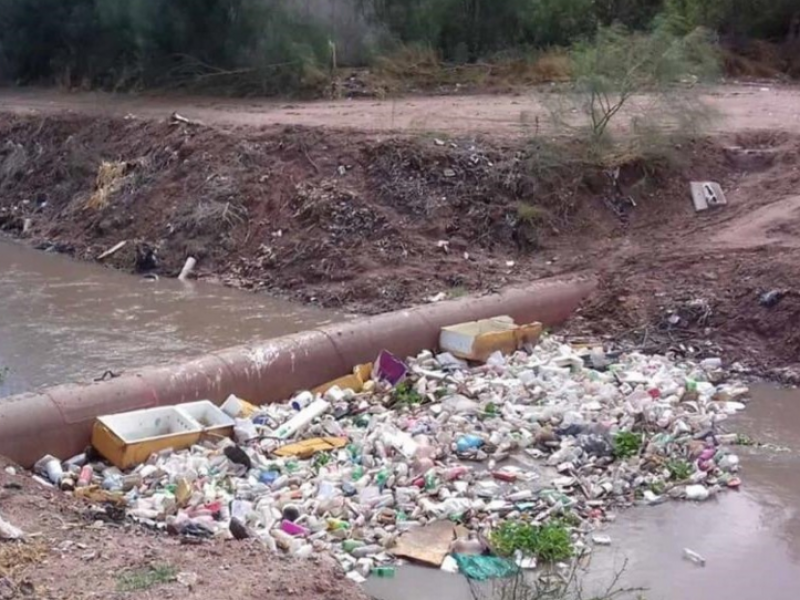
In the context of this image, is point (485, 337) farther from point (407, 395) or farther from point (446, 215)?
point (446, 215)

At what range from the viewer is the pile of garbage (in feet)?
21.3

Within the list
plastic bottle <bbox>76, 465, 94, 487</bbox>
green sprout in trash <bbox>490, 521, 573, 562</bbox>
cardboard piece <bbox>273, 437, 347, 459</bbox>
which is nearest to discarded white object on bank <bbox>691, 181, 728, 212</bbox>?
cardboard piece <bbox>273, 437, 347, 459</bbox>

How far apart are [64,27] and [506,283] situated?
607 inches

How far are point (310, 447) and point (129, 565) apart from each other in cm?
235

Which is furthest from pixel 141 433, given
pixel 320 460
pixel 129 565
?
pixel 129 565

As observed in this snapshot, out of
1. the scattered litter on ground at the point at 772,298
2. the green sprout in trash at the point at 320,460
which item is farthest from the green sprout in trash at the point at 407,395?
the scattered litter on ground at the point at 772,298

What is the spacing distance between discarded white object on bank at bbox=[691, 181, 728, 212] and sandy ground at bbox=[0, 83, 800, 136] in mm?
1468

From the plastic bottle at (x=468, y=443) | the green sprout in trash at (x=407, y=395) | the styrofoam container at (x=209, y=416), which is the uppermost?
the styrofoam container at (x=209, y=416)

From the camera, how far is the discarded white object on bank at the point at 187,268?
13859mm

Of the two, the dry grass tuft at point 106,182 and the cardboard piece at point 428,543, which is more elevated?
the cardboard piece at point 428,543

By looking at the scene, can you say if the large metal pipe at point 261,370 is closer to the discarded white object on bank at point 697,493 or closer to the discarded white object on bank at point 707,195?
the discarded white object on bank at point 707,195

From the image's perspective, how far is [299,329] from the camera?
1145cm

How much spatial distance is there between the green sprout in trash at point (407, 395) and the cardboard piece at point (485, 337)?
904 millimetres

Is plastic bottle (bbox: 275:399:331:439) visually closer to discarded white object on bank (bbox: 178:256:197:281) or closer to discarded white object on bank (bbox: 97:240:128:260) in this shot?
discarded white object on bank (bbox: 178:256:197:281)
